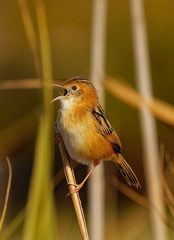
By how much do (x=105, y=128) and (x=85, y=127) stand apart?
90 millimetres

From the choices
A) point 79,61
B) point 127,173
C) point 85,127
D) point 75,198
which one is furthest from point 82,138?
point 79,61

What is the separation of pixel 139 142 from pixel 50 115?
581 cm

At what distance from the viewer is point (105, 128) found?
6.55ft

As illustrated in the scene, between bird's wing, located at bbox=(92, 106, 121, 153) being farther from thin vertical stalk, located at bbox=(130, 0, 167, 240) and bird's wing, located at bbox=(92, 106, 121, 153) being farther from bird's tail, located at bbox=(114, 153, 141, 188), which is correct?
thin vertical stalk, located at bbox=(130, 0, 167, 240)

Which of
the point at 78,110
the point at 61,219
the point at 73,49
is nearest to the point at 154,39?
the point at 73,49

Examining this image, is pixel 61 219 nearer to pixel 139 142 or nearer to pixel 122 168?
pixel 139 142

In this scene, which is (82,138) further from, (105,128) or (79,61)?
(79,61)

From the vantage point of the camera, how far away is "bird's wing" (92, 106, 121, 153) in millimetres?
1951

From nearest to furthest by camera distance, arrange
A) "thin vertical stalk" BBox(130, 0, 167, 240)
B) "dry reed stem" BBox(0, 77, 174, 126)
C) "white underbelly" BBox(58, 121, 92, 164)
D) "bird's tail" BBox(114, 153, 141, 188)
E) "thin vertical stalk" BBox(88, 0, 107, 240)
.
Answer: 1. "dry reed stem" BBox(0, 77, 174, 126)
2. "white underbelly" BBox(58, 121, 92, 164)
3. "bird's tail" BBox(114, 153, 141, 188)
4. "thin vertical stalk" BBox(130, 0, 167, 240)
5. "thin vertical stalk" BBox(88, 0, 107, 240)

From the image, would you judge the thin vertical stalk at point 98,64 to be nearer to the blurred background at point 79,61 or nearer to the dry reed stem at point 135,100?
the dry reed stem at point 135,100

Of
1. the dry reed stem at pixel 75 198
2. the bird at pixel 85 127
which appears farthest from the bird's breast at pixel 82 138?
the dry reed stem at pixel 75 198

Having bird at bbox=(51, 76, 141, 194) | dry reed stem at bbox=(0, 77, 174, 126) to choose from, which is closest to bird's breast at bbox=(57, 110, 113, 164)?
bird at bbox=(51, 76, 141, 194)

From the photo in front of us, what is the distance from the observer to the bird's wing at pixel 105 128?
6.40 feet

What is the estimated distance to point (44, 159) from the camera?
0.99 metres
